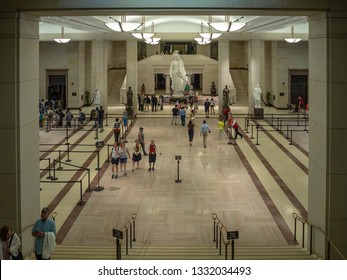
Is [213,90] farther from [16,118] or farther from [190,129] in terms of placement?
[16,118]

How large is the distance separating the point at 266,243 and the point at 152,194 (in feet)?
15.4

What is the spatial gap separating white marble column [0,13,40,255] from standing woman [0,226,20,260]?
1.86 metres

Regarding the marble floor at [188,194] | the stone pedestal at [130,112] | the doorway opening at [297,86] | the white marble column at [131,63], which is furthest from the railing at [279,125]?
the white marble column at [131,63]

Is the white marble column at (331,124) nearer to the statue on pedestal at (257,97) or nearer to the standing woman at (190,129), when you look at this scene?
the standing woman at (190,129)

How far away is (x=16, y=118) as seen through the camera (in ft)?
29.5

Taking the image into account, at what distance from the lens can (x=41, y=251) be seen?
26.3 feet

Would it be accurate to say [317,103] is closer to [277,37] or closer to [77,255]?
[77,255]

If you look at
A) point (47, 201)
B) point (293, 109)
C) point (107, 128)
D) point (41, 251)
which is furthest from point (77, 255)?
point (293, 109)

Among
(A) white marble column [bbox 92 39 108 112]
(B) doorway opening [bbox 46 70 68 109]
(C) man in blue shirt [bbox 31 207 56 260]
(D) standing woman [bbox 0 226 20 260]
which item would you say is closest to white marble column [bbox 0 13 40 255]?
(C) man in blue shirt [bbox 31 207 56 260]

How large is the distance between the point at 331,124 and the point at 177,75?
29.5 meters

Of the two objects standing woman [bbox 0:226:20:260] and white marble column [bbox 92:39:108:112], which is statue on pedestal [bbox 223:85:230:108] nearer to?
white marble column [bbox 92:39:108:112]

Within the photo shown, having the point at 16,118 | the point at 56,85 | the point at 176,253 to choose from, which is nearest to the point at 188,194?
the point at 176,253

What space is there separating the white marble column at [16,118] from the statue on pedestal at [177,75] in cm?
2844

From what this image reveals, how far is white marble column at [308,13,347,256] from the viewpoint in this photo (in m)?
8.77
